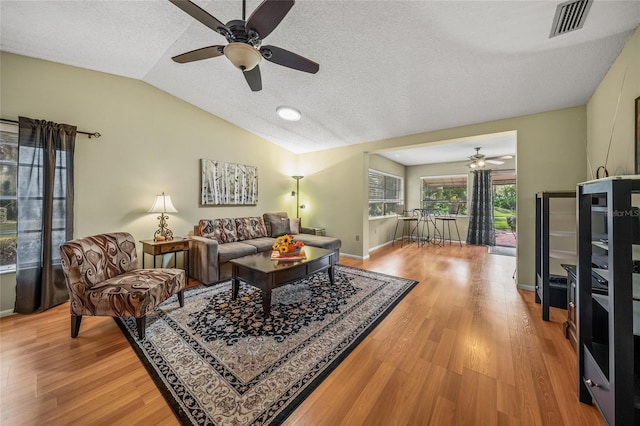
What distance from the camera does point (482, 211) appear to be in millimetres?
6367

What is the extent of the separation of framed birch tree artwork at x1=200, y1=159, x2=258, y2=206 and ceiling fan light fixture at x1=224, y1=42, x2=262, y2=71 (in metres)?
2.76

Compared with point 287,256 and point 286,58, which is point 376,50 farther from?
point 287,256

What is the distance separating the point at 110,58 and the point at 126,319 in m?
2.99

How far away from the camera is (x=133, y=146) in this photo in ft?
11.1

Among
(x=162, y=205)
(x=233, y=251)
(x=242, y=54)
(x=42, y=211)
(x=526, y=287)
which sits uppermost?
(x=242, y=54)

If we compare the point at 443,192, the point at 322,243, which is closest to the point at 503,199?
the point at 443,192

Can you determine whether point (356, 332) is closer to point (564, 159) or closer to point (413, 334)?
point (413, 334)

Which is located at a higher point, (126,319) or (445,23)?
(445,23)

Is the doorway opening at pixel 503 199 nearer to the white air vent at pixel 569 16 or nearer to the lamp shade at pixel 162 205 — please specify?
the white air vent at pixel 569 16

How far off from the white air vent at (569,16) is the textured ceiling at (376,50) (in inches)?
2.0

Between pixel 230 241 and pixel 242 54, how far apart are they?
306cm

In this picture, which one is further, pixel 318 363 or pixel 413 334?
pixel 413 334

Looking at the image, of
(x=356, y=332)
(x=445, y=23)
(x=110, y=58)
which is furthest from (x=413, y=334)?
(x=110, y=58)

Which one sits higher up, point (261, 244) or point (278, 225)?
point (278, 225)
